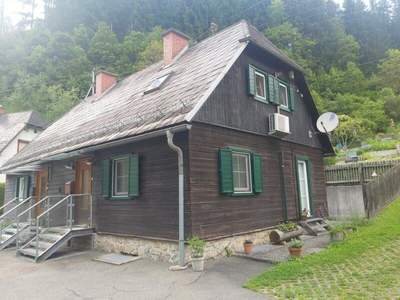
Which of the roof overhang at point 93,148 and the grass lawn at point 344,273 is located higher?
the roof overhang at point 93,148

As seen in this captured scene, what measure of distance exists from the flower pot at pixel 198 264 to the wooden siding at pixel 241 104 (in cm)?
307

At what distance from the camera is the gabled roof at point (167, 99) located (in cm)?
779

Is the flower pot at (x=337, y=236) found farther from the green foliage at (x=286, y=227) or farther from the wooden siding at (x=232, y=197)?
the wooden siding at (x=232, y=197)

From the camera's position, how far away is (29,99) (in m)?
38.9

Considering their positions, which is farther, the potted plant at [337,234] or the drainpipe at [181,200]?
the potted plant at [337,234]

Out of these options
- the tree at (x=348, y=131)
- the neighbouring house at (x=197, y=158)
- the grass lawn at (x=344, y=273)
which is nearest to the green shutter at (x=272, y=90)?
the neighbouring house at (x=197, y=158)

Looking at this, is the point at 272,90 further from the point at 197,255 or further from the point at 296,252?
the point at 197,255

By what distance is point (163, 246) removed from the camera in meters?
7.61

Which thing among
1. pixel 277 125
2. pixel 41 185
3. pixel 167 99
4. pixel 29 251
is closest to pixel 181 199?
pixel 167 99

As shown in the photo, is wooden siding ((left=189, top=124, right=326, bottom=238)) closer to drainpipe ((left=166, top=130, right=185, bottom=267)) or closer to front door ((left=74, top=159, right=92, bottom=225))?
drainpipe ((left=166, top=130, right=185, bottom=267))

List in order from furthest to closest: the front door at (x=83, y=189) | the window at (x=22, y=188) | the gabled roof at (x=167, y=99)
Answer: the window at (x=22, y=188) → the front door at (x=83, y=189) → the gabled roof at (x=167, y=99)

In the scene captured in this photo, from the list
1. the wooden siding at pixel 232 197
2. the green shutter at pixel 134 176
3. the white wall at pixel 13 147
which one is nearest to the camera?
the wooden siding at pixel 232 197

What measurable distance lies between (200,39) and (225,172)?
1228 inches

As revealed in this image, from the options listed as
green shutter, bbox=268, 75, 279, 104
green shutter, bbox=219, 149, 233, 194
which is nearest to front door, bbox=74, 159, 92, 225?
green shutter, bbox=219, 149, 233, 194
